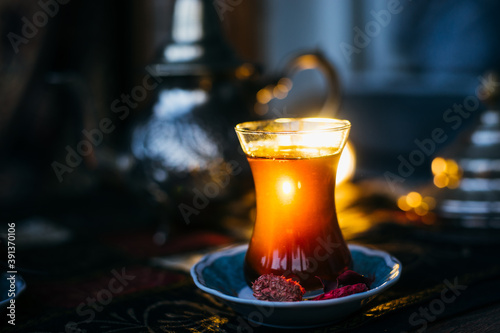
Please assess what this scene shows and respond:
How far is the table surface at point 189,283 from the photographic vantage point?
544 mm

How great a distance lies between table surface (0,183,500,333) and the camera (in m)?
0.54

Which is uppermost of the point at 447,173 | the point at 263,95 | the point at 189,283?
the point at 263,95

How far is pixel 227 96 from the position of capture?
92 centimetres

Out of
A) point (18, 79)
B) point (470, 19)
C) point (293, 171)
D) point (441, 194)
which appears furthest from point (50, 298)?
point (470, 19)

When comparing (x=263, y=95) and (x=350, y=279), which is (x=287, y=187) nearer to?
(x=350, y=279)

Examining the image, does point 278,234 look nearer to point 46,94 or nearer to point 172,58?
point 172,58

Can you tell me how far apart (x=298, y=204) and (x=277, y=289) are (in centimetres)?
10

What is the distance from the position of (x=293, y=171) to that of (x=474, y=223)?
1.44ft

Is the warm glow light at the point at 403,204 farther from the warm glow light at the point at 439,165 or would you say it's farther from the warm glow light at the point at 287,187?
the warm glow light at the point at 287,187

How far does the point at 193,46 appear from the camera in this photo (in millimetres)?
886

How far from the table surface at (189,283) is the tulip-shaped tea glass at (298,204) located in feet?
0.21

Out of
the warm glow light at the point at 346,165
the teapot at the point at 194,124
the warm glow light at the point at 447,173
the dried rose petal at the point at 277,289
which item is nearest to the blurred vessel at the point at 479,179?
the warm glow light at the point at 447,173

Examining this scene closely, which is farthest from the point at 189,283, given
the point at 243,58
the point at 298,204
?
the point at 243,58

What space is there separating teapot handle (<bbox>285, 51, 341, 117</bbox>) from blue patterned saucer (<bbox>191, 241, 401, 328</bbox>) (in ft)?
1.27
